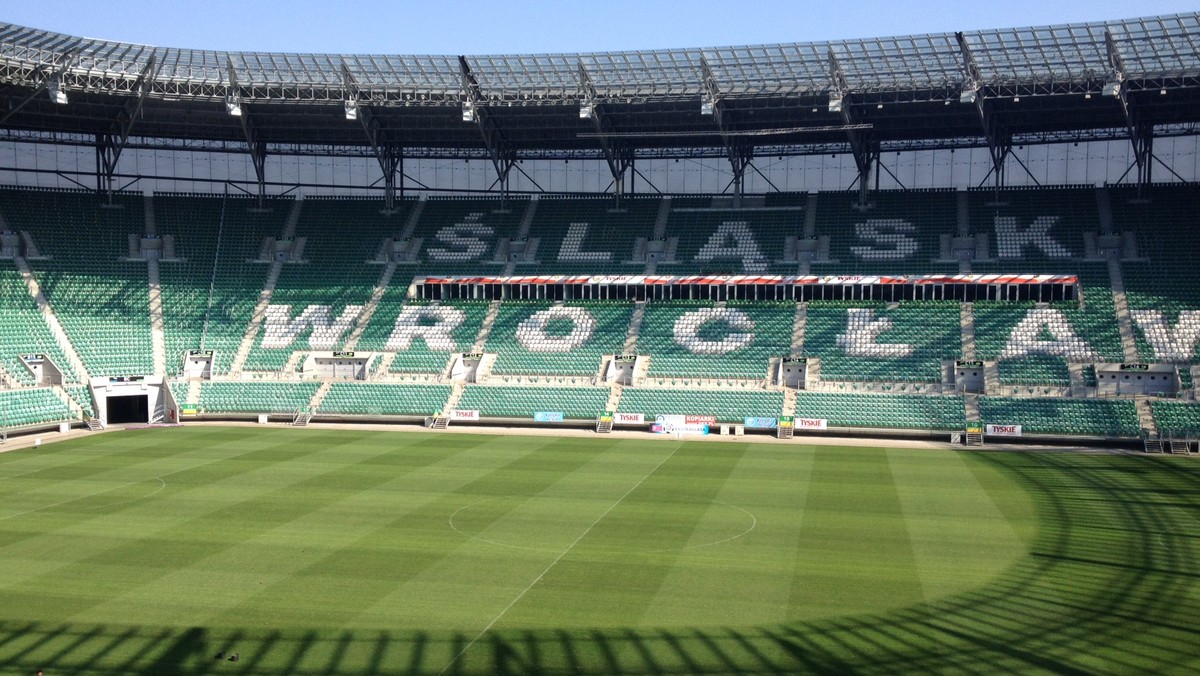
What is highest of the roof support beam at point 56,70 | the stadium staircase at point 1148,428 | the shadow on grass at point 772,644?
the roof support beam at point 56,70

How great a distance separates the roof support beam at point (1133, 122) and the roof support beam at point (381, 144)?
1598 inches

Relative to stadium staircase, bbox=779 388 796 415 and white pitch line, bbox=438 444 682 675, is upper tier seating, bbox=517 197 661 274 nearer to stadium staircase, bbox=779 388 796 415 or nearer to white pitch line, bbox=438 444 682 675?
stadium staircase, bbox=779 388 796 415

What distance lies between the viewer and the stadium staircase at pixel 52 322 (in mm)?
52906

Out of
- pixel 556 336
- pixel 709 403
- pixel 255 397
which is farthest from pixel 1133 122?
pixel 255 397

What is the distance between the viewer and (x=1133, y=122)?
179 ft

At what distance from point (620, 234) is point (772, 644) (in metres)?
47.5

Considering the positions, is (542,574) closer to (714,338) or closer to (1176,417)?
(714,338)

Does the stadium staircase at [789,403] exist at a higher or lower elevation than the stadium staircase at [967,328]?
lower

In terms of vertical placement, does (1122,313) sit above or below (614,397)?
above

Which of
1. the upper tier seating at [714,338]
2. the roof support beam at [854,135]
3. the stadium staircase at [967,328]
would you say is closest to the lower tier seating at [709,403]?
the upper tier seating at [714,338]

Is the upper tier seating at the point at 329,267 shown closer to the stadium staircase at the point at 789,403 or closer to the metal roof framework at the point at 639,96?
the metal roof framework at the point at 639,96

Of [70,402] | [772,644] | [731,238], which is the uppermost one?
[731,238]

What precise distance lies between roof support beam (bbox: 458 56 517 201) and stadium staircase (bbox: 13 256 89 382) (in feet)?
83.9

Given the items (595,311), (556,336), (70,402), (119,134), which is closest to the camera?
(70,402)
